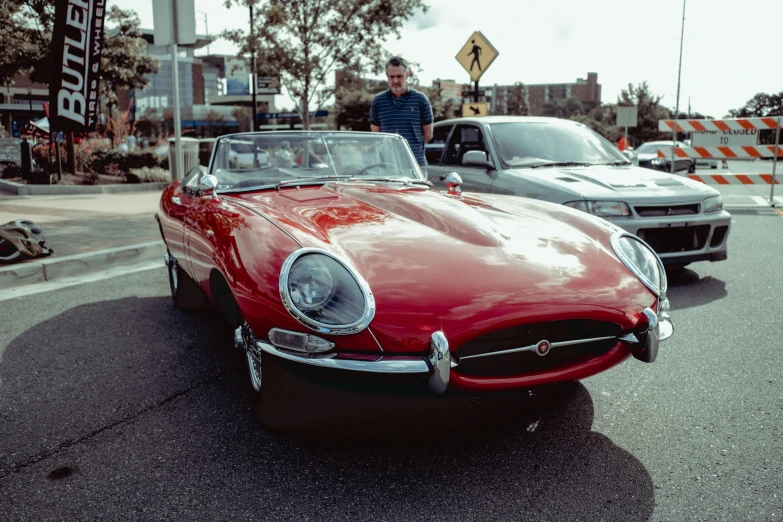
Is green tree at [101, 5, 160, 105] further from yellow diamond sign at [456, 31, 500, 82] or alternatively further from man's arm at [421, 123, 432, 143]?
man's arm at [421, 123, 432, 143]

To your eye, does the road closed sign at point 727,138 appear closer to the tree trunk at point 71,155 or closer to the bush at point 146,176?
the bush at point 146,176

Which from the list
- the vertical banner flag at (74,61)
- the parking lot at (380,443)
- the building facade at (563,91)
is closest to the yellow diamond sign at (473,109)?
the vertical banner flag at (74,61)

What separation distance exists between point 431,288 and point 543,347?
461mm

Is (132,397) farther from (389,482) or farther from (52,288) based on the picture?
(52,288)

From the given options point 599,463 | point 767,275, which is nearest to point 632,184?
point 767,275

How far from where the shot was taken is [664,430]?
278 centimetres

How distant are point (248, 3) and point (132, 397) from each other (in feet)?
39.7

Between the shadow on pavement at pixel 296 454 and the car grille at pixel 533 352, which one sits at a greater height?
the car grille at pixel 533 352

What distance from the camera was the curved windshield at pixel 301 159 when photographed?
3.93 meters

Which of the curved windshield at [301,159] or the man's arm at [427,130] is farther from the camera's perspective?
the man's arm at [427,130]

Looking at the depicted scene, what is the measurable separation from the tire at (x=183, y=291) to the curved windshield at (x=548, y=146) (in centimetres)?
305

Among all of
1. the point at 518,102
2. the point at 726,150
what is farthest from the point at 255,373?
the point at 518,102

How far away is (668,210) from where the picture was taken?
5379 mm

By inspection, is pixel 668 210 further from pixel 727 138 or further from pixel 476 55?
pixel 727 138
